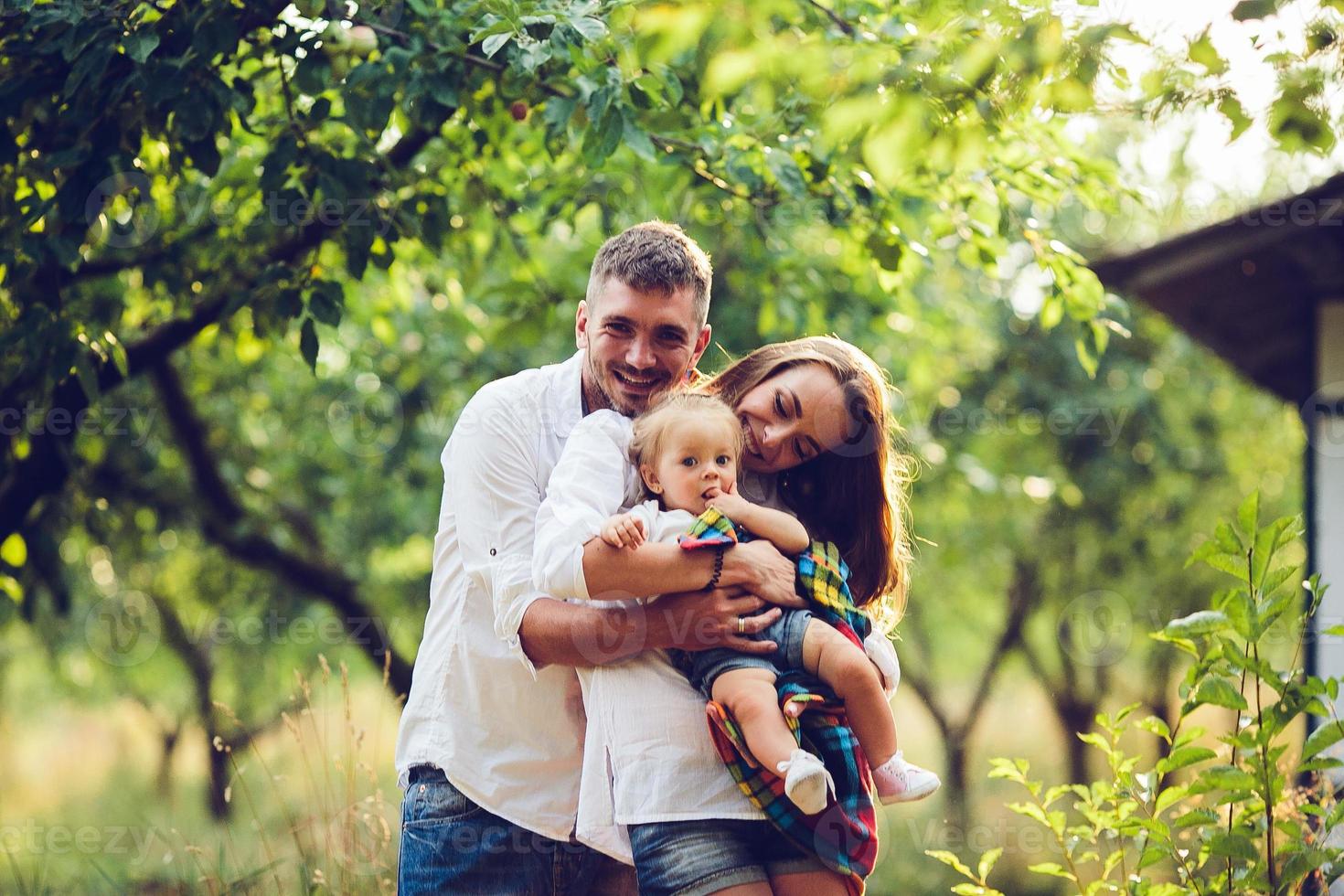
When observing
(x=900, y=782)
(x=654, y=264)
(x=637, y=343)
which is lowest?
(x=900, y=782)

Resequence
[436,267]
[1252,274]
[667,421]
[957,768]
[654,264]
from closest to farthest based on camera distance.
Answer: [667,421]
[654,264]
[1252,274]
[436,267]
[957,768]

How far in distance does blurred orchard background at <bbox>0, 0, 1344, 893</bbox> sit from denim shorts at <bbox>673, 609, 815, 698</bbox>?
3.05ft

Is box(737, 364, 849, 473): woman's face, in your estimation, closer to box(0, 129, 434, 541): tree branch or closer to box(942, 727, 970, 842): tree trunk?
box(0, 129, 434, 541): tree branch

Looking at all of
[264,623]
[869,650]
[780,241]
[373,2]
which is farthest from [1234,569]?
[264,623]

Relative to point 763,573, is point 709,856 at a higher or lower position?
lower

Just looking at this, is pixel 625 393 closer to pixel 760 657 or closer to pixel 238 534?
pixel 760 657

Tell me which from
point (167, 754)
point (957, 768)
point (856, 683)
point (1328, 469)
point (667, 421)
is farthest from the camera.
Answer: point (167, 754)

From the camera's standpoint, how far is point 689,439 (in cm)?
247

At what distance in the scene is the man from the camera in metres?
2.44

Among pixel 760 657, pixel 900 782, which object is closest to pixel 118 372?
pixel 760 657

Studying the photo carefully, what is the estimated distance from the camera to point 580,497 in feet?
7.90

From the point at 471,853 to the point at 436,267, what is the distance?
4.77 metres

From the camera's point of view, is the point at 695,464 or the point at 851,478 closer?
the point at 695,464

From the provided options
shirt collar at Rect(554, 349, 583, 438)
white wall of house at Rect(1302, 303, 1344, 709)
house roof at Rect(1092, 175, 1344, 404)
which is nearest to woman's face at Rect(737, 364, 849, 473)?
shirt collar at Rect(554, 349, 583, 438)
